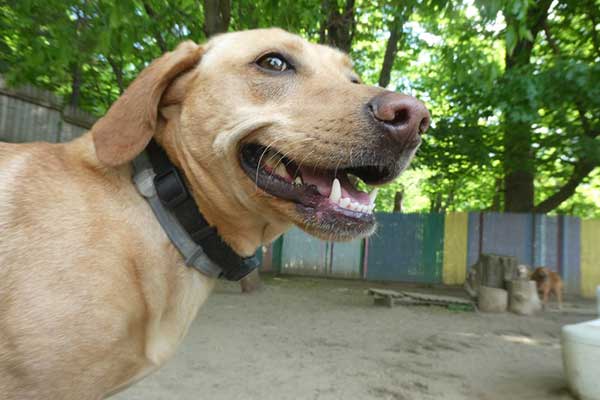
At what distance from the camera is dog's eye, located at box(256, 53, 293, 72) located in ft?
6.89

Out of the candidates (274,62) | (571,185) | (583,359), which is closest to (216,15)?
(274,62)

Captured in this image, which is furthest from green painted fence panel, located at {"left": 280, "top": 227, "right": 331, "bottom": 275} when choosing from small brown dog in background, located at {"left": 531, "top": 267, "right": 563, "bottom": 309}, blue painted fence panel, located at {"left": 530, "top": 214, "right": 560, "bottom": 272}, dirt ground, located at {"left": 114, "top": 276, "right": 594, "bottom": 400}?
small brown dog in background, located at {"left": 531, "top": 267, "right": 563, "bottom": 309}

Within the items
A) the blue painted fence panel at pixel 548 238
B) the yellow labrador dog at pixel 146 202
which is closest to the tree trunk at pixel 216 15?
the yellow labrador dog at pixel 146 202

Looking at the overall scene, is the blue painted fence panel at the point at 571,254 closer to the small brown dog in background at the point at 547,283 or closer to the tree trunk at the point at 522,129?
the tree trunk at the point at 522,129

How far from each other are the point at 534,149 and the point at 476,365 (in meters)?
7.25

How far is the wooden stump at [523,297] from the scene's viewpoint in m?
8.75

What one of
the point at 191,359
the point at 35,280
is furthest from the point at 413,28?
the point at 35,280

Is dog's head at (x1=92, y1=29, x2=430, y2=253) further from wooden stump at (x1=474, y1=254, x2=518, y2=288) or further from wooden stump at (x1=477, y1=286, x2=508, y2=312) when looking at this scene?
wooden stump at (x1=474, y1=254, x2=518, y2=288)

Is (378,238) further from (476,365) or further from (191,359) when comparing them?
(191,359)

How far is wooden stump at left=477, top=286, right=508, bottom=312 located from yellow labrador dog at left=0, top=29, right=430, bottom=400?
25.9 ft

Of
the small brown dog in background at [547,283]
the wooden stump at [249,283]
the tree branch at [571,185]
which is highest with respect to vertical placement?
the tree branch at [571,185]

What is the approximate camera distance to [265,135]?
1.93 m

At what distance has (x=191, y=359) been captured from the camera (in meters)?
4.89

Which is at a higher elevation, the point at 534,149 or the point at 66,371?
the point at 534,149
